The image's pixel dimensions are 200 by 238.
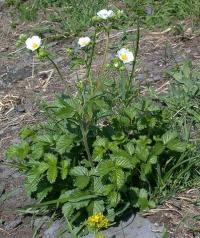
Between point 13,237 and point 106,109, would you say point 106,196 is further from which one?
point 13,237

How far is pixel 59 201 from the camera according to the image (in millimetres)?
2885

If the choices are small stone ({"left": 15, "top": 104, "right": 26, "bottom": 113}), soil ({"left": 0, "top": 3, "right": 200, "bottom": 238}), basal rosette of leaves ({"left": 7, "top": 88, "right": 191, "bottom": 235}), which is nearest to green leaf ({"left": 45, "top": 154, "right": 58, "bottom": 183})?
basal rosette of leaves ({"left": 7, "top": 88, "right": 191, "bottom": 235})

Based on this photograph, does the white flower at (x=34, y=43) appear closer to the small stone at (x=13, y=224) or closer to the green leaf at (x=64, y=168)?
the green leaf at (x=64, y=168)

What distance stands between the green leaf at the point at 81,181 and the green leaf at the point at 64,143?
0.48ft

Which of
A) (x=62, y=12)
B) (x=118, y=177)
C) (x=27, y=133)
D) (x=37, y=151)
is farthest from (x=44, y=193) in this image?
(x=62, y=12)

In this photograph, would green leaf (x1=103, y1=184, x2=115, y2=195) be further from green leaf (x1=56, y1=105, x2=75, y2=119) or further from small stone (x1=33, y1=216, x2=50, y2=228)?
small stone (x1=33, y1=216, x2=50, y2=228)

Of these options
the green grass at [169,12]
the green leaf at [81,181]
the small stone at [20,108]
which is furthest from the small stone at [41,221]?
the green grass at [169,12]

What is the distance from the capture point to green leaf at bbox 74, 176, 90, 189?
2.79m

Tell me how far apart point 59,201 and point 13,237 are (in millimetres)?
421

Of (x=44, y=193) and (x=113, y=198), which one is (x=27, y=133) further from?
(x=113, y=198)

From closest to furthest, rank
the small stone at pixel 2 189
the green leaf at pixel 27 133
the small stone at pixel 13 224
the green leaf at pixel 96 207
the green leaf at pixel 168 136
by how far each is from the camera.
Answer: the green leaf at pixel 96 207 → the green leaf at pixel 168 136 → the green leaf at pixel 27 133 → the small stone at pixel 13 224 → the small stone at pixel 2 189

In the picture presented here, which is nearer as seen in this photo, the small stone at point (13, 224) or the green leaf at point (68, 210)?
the green leaf at point (68, 210)

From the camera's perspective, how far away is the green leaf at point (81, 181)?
279 centimetres

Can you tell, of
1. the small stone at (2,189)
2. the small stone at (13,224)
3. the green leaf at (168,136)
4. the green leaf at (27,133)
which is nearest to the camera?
the green leaf at (168,136)
